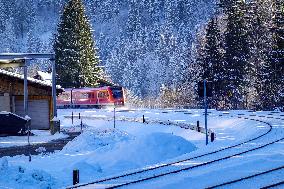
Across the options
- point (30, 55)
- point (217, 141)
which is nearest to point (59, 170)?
point (217, 141)

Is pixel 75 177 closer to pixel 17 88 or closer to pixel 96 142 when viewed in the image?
pixel 96 142

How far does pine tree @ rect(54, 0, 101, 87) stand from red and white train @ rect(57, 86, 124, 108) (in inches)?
150

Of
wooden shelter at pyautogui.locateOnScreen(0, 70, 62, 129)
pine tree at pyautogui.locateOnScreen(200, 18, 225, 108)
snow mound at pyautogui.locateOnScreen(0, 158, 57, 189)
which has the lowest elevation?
snow mound at pyautogui.locateOnScreen(0, 158, 57, 189)

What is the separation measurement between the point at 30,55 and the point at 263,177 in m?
20.8

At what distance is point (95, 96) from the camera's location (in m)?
57.2

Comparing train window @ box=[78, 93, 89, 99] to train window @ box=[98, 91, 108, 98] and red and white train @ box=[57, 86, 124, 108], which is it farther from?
train window @ box=[98, 91, 108, 98]

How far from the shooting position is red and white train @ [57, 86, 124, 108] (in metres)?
57.1

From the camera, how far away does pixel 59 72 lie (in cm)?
6297

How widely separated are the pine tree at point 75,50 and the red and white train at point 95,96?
3819 millimetres

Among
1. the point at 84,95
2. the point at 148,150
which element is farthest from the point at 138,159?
the point at 84,95

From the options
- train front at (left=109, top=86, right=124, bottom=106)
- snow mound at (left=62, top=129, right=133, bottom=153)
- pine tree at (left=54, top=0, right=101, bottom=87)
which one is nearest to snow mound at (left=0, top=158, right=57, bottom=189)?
snow mound at (left=62, top=129, right=133, bottom=153)

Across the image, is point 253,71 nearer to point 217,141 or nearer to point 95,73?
point 95,73

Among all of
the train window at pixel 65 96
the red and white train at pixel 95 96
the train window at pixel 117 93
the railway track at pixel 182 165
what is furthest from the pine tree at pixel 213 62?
the railway track at pixel 182 165

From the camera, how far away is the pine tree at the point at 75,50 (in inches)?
2457
